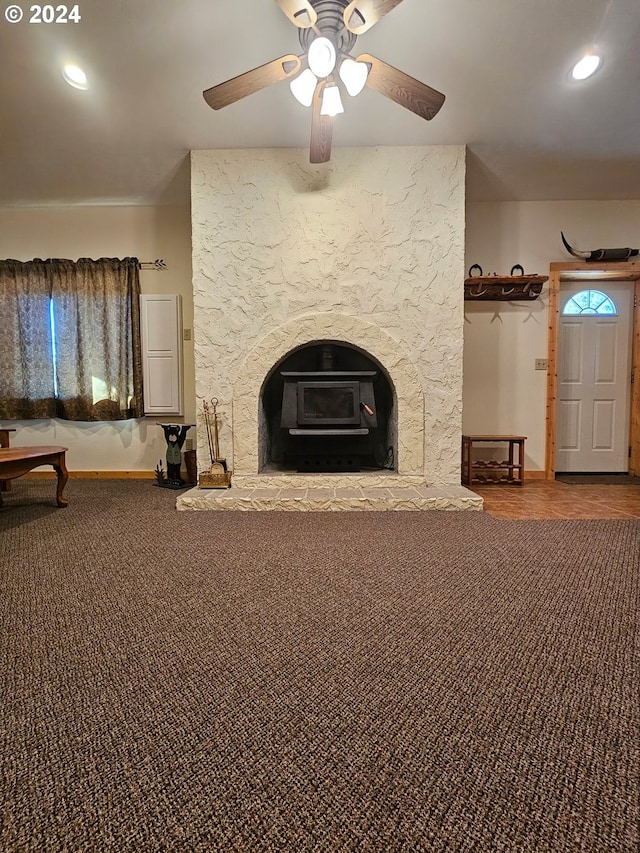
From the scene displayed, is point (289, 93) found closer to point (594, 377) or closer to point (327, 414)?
point (327, 414)

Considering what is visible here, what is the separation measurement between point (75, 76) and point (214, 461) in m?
2.70

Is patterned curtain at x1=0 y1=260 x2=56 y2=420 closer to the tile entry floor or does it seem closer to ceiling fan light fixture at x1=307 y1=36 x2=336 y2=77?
ceiling fan light fixture at x1=307 y1=36 x2=336 y2=77

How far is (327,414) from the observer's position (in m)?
3.40

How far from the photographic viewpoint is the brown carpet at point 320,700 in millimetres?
772

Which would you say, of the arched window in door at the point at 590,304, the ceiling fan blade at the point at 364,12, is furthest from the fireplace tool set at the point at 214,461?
the arched window in door at the point at 590,304

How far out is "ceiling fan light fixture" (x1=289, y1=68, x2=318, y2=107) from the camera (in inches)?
83.4

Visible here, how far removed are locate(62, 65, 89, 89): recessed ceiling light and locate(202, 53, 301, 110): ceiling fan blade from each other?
3.96 ft

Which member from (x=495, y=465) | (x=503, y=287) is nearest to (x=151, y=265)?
(x=503, y=287)

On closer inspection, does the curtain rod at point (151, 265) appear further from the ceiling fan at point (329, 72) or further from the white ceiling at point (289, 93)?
the ceiling fan at point (329, 72)

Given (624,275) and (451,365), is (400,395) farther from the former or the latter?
(624,275)

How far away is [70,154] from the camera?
11.1 ft

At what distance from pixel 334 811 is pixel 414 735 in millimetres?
263

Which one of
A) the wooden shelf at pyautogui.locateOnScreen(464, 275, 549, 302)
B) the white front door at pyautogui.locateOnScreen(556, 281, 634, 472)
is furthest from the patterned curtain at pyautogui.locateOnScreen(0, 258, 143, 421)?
the white front door at pyautogui.locateOnScreen(556, 281, 634, 472)

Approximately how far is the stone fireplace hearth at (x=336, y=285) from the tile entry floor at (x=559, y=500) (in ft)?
1.39
